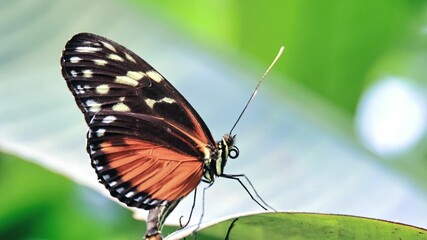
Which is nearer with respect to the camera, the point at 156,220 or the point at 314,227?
the point at 314,227

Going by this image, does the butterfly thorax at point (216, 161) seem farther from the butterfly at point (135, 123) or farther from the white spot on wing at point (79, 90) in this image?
the white spot on wing at point (79, 90)

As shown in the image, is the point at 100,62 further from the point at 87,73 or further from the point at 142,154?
the point at 142,154

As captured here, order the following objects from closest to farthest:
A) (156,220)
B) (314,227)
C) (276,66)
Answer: (314,227) → (156,220) → (276,66)

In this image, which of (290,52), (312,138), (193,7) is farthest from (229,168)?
(193,7)

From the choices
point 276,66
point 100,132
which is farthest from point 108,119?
point 276,66

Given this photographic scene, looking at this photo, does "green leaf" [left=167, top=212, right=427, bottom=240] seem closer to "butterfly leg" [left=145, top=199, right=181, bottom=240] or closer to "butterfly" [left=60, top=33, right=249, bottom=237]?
"butterfly leg" [left=145, top=199, right=181, bottom=240]

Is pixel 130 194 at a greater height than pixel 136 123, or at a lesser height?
lesser
